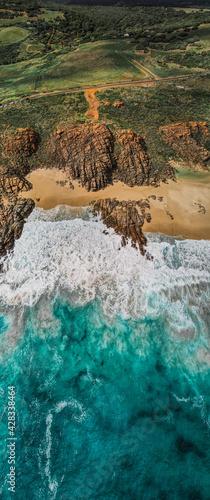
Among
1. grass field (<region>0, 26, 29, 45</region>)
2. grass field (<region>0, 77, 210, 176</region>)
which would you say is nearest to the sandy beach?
grass field (<region>0, 77, 210, 176</region>)

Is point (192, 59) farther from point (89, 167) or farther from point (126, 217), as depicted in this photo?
point (126, 217)

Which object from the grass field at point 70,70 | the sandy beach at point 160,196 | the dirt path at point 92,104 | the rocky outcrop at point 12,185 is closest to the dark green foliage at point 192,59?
the grass field at point 70,70

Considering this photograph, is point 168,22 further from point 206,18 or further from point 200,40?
point 200,40

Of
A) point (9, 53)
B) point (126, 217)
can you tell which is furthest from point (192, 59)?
point (126, 217)

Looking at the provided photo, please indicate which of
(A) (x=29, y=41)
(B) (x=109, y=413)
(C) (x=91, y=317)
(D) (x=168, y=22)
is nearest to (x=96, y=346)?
(C) (x=91, y=317)

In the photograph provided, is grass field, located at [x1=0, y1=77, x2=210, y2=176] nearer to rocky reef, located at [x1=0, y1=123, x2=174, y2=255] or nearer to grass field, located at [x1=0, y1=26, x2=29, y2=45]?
rocky reef, located at [x1=0, y1=123, x2=174, y2=255]

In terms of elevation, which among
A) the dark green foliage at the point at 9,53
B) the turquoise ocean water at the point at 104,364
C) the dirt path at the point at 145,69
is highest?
the dark green foliage at the point at 9,53

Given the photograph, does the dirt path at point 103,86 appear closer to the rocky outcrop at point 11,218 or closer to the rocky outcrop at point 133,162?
the rocky outcrop at point 133,162
